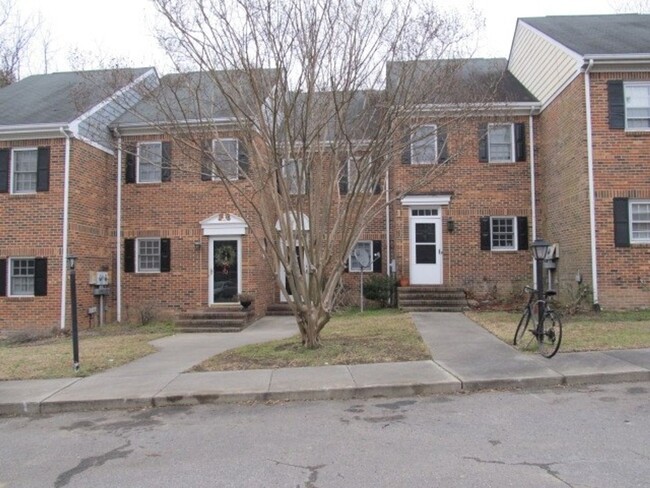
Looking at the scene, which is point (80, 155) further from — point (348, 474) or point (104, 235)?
point (348, 474)

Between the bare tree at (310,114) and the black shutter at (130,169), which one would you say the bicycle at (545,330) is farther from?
the black shutter at (130,169)

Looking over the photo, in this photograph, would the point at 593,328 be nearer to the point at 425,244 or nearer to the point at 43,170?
the point at 425,244

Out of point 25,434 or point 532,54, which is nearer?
point 25,434

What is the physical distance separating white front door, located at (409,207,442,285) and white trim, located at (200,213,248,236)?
5.04 m

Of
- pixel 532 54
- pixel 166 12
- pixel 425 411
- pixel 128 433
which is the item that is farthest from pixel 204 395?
pixel 532 54

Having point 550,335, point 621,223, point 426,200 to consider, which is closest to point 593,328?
point 550,335

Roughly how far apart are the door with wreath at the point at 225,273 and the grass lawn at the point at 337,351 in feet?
16.5

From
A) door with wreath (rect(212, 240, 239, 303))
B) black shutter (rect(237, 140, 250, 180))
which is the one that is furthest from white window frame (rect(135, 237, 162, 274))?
black shutter (rect(237, 140, 250, 180))

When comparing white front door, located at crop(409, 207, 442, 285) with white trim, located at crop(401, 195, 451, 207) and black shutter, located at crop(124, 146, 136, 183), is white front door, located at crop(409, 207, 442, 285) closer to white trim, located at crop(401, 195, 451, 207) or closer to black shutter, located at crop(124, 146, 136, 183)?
white trim, located at crop(401, 195, 451, 207)

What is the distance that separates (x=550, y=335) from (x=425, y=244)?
7854 millimetres

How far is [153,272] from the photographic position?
15992 mm

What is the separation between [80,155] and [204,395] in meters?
10.8

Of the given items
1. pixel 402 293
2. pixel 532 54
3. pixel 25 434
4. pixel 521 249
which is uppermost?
pixel 532 54

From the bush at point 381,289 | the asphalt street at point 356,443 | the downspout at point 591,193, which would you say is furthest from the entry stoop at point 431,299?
the asphalt street at point 356,443
